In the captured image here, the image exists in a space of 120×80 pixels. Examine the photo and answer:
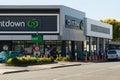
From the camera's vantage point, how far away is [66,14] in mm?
62125

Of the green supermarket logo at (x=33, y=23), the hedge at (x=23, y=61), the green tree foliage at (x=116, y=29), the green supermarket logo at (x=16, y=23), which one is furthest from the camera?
the green tree foliage at (x=116, y=29)

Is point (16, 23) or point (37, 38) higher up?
point (16, 23)

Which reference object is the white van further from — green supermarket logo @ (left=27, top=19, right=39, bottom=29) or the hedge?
the hedge

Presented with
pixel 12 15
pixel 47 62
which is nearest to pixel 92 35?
pixel 12 15

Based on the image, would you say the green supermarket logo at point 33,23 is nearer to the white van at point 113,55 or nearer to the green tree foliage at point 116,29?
the white van at point 113,55

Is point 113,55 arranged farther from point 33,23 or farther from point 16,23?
point 16,23

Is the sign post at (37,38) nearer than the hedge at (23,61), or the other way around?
the hedge at (23,61)

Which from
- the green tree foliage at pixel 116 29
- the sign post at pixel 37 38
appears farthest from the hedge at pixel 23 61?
the green tree foliage at pixel 116 29

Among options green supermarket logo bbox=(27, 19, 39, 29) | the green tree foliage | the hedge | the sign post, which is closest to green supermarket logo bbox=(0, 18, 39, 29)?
green supermarket logo bbox=(27, 19, 39, 29)

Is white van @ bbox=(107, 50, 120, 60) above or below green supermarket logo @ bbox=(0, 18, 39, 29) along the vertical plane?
below

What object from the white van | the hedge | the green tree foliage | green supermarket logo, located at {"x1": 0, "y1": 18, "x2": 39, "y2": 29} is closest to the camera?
the hedge

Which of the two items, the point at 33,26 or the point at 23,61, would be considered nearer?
the point at 23,61

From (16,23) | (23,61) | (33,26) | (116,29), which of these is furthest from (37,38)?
(116,29)

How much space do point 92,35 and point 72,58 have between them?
634 inches
